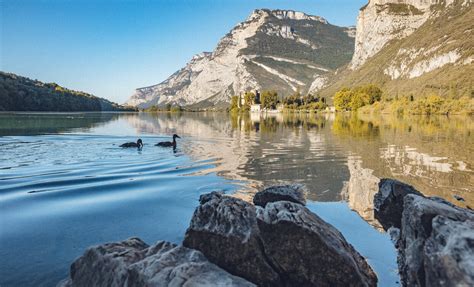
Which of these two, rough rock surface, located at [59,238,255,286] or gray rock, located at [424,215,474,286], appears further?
rough rock surface, located at [59,238,255,286]

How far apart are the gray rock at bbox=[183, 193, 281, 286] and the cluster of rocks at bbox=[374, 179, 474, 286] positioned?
8.51ft

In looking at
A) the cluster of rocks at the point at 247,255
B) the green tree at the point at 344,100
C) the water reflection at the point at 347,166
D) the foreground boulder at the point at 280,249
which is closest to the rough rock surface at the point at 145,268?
the cluster of rocks at the point at 247,255

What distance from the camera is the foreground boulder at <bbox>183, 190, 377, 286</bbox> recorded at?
6.78m

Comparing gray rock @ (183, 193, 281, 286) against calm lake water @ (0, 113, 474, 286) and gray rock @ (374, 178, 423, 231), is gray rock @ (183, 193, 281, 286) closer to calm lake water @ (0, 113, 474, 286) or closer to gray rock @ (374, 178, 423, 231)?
calm lake water @ (0, 113, 474, 286)

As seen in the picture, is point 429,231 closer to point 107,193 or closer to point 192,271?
point 192,271

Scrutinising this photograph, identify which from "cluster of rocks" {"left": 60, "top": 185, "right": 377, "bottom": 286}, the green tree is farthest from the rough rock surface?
the green tree

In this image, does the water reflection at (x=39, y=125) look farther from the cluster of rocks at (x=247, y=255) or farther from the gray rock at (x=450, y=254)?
the gray rock at (x=450, y=254)

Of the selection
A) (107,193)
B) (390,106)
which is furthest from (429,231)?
(390,106)

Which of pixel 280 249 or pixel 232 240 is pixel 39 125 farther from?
→ pixel 280 249

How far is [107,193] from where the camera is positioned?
49.1 feet

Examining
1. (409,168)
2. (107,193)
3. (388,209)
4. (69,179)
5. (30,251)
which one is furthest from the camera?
(409,168)

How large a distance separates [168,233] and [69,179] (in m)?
9.64

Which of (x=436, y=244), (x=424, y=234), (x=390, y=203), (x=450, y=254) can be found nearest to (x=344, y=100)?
(x=390, y=203)

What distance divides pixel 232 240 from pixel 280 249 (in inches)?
39.1
